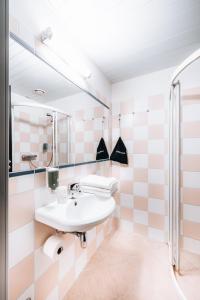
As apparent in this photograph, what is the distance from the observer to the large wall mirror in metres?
0.84

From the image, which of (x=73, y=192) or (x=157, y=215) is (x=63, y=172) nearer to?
(x=73, y=192)

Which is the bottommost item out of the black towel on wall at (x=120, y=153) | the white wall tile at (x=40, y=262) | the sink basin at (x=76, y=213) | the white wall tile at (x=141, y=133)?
the white wall tile at (x=40, y=262)

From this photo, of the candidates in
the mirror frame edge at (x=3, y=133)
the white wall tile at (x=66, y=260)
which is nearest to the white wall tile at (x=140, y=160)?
the white wall tile at (x=66, y=260)

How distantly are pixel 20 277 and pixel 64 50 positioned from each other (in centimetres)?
155

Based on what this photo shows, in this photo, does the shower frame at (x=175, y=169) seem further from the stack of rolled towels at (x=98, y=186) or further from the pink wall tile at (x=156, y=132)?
the stack of rolled towels at (x=98, y=186)

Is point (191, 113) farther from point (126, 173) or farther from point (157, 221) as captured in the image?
point (157, 221)

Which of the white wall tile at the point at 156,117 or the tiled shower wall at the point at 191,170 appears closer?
the tiled shower wall at the point at 191,170

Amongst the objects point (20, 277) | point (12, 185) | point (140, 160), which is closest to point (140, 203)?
point (140, 160)

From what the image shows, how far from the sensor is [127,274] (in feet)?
4.25

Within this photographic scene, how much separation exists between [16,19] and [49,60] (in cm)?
26

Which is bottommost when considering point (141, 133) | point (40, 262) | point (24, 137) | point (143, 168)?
point (40, 262)

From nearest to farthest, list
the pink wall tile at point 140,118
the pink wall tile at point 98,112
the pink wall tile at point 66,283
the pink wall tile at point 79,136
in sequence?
the pink wall tile at point 66,283 → the pink wall tile at point 79,136 → the pink wall tile at point 98,112 → the pink wall tile at point 140,118

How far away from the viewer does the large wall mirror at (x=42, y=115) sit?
33.0 inches

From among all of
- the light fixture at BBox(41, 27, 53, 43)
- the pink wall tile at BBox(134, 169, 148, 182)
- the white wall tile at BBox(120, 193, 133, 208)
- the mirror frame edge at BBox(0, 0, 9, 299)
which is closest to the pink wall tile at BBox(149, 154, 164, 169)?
the pink wall tile at BBox(134, 169, 148, 182)
